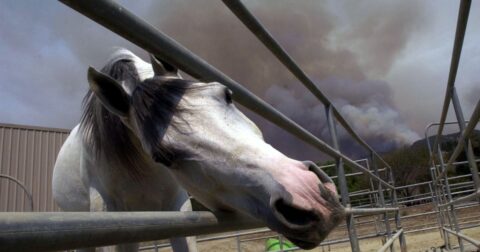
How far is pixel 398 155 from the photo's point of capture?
119ft

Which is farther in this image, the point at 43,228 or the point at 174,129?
the point at 174,129

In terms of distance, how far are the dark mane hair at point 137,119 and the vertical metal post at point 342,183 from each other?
1.03 metres

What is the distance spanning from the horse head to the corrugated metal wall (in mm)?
6540

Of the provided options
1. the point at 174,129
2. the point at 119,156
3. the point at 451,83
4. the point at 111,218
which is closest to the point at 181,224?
the point at 111,218

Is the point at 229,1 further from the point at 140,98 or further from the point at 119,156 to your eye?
the point at 119,156

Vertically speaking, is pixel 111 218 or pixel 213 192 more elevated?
pixel 213 192

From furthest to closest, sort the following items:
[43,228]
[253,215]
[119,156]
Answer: [119,156], [253,215], [43,228]

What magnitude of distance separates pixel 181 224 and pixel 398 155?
127ft

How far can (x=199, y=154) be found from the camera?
3.50 feet

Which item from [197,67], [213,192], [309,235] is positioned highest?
[197,67]

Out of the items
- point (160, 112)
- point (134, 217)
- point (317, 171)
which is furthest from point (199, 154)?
Result: point (134, 217)

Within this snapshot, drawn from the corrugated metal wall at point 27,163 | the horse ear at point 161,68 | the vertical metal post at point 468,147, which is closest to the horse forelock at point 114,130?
the horse ear at point 161,68

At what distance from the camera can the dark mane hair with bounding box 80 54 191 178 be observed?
46.1 inches

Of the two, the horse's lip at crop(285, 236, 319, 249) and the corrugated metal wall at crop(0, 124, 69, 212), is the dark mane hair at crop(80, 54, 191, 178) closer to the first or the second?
the horse's lip at crop(285, 236, 319, 249)
